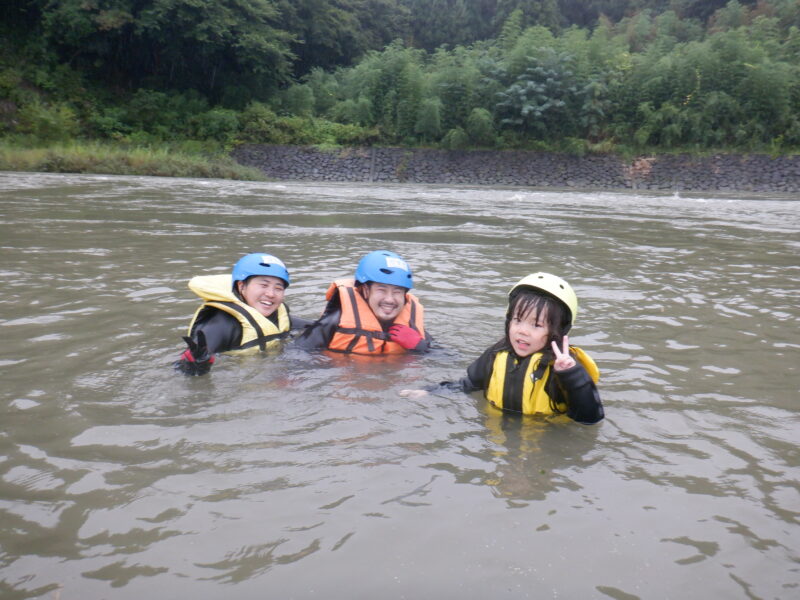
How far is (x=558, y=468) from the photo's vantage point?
2988 mm

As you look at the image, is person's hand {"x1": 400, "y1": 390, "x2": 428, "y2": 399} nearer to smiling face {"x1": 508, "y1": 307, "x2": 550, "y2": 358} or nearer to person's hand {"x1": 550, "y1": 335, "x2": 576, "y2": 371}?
smiling face {"x1": 508, "y1": 307, "x2": 550, "y2": 358}

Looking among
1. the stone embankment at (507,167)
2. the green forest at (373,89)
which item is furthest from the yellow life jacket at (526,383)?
the green forest at (373,89)

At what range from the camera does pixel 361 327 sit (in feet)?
15.8

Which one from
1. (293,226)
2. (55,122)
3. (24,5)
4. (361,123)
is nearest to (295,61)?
(361,123)

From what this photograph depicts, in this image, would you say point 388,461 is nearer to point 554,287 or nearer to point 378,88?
point 554,287

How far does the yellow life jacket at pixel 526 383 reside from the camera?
11.8 feet

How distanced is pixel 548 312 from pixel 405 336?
4.66ft

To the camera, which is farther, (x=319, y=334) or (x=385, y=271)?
(x=319, y=334)

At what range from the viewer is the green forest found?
3222 cm

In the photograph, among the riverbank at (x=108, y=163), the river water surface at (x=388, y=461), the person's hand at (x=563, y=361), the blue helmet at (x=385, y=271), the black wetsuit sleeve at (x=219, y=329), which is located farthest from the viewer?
the riverbank at (x=108, y=163)

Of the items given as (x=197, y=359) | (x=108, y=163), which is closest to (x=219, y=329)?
(x=197, y=359)

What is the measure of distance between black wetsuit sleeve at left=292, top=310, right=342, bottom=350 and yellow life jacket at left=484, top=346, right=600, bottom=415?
1582mm

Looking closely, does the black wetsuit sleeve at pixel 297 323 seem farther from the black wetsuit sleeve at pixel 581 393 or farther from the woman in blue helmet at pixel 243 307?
the black wetsuit sleeve at pixel 581 393

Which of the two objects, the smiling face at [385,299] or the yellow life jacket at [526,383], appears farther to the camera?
the smiling face at [385,299]
